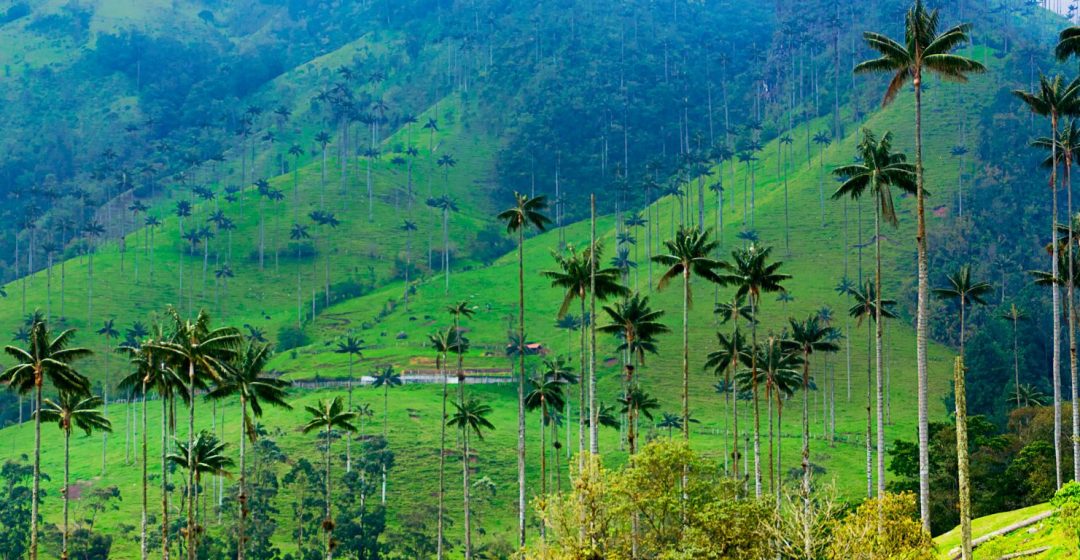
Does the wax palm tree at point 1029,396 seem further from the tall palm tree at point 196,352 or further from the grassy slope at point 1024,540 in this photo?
the tall palm tree at point 196,352

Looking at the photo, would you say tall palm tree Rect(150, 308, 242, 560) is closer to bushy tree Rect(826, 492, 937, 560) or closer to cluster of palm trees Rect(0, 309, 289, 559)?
cluster of palm trees Rect(0, 309, 289, 559)

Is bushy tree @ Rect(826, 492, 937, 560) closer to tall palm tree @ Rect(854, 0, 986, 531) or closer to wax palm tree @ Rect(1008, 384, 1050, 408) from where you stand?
tall palm tree @ Rect(854, 0, 986, 531)

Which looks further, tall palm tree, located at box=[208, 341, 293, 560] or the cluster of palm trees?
tall palm tree, located at box=[208, 341, 293, 560]

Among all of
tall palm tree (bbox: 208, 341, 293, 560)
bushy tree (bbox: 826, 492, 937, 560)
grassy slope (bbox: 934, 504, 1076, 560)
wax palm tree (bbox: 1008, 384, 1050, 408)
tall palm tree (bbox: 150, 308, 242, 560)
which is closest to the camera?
grassy slope (bbox: 934, 504, 1076, 560)

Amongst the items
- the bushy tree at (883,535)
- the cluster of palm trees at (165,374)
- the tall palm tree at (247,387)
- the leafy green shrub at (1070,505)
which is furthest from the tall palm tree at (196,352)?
the leafy green shrub at (1070,505)

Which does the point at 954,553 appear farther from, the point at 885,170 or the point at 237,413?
the point at 237,413

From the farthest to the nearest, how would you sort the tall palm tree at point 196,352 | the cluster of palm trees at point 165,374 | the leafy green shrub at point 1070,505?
the tall palm tree at point 196,352 → the cluster of palm trees at point 165,374 → the leafy green shrub at point 1070,505

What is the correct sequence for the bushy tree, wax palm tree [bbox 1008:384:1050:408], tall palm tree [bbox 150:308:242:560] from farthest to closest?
wax palm tree [bbox 1008:384:1050:408]
tall palm tree [bbox 150:308:242:560]
the bushy tree

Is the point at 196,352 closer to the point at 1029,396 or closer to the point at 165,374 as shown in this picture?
the point at 165,374

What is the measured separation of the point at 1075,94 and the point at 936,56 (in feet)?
68.9

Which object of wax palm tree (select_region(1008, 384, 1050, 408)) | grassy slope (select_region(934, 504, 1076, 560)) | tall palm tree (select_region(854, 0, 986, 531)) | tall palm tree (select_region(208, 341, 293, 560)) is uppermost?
tall palm tree (select_region(854, 0, 986, 531))

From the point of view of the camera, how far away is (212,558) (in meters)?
123

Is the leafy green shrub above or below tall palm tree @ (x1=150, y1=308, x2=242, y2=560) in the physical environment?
below

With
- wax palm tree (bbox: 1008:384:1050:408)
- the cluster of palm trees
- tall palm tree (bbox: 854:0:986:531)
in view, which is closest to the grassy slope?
tall palm tree (bbox: 854:0:986:531)
